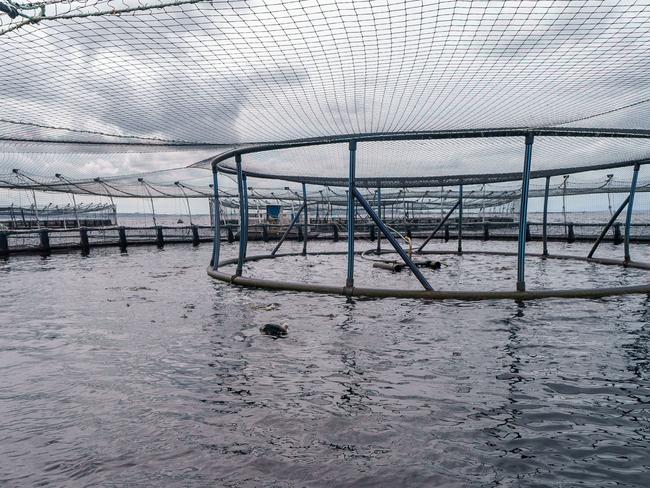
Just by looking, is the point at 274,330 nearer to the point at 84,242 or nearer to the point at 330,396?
the point at 330,396

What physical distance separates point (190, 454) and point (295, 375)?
4.84 ft

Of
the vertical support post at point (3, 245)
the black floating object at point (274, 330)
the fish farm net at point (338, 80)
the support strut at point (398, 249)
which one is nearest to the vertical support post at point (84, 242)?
the vertical support post at point (3, 245)

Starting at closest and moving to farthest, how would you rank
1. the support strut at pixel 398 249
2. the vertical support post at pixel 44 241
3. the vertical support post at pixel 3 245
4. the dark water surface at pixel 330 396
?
the dark water surface at pixel 330 396 → the support strut at pixel 398 249 → the vertical support post at pixel 3 245 → the vertical support post at pixel 44 241

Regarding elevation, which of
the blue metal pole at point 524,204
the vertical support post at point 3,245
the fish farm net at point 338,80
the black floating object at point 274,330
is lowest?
the black floating object at point 274,330

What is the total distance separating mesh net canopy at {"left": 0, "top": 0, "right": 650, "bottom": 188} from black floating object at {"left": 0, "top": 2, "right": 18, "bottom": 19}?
24mm

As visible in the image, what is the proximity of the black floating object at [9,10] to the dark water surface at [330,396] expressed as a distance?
4514 millimetres

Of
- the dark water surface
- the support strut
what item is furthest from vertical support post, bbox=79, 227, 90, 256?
the support strut

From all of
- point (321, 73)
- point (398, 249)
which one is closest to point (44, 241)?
point (321, 73)

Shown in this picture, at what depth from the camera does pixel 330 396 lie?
3.54 m

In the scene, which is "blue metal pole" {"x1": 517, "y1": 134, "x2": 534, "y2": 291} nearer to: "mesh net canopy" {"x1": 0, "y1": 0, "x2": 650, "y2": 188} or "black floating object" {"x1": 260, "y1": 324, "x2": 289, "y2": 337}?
"mesh net canopy" {"x1": 0, "y1": 0, "x2": 650, "y2": 188}

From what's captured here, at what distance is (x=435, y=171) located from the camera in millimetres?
17422

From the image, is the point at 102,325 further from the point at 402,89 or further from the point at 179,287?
the point at 402,89

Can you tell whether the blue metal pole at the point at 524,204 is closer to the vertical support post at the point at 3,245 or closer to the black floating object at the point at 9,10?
the black floating object at the point at 9,10

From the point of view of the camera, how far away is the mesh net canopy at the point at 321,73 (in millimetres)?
6047
